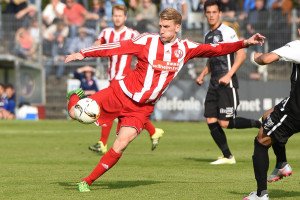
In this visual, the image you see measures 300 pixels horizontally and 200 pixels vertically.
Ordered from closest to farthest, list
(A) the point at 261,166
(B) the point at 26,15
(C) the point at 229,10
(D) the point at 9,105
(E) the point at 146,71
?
(A) the point at 261,166, (E) the point at 146,71, (C) the point at 229,10, (D) the point at 9,105, (B) the point at 26,15

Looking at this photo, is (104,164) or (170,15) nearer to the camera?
(104,164)

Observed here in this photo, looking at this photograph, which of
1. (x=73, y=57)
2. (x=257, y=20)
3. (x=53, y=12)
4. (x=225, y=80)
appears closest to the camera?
(x=73, y=57)

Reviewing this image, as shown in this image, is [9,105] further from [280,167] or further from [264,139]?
[264,139]

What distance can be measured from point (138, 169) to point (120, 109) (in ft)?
8.61

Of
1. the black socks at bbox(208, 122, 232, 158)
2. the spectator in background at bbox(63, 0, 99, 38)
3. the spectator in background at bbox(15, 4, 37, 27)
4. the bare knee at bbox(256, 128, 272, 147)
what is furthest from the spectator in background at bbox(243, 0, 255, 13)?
the bare knee at bbox(256, 128, 272, 147)

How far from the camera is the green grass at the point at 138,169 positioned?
10.7 m

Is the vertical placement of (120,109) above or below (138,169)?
above

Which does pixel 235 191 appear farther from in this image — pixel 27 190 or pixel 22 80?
pixel 22 80

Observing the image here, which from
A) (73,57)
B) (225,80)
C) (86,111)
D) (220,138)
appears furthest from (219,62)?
(73,57)

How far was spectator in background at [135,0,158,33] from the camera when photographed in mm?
28969

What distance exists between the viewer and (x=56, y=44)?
99.6 feet

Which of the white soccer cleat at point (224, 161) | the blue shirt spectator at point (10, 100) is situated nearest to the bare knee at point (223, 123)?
the white soccer cleat at point (224, 161)

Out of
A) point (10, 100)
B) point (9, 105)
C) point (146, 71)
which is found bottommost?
point (9, 105)

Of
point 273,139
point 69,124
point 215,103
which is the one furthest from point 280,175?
point 69,124
